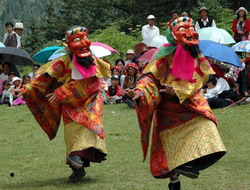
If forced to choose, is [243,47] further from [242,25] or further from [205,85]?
[242,25]

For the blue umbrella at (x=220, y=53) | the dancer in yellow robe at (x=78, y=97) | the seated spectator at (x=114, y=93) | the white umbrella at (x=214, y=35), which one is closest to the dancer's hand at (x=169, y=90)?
the dancer in yellow robe at (x=78, y=97)

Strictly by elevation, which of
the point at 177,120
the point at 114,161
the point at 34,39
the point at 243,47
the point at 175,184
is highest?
the point at 177,120

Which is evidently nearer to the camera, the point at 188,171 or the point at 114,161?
the point at 188,171

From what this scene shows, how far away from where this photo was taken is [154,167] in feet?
23.8

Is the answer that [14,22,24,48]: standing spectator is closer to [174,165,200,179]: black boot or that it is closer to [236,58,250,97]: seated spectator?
[236,58,250,97]: seated spectator

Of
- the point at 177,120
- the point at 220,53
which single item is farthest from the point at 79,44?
the point at 220,53

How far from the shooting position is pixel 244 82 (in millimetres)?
14016

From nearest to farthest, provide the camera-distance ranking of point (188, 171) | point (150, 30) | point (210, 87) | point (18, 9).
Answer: point (188, 171), point (210, 87), point (150, 30), point (18, 9)

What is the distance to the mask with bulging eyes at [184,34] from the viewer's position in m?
7.23

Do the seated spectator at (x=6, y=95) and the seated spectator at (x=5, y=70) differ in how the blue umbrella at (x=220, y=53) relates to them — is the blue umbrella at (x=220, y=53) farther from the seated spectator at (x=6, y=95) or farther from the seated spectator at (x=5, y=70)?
the seated spectator at (x=5, y=70)

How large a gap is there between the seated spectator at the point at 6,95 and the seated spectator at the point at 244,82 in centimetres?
536

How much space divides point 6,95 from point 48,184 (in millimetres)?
8265

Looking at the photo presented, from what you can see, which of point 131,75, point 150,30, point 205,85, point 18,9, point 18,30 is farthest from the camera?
point 18,9

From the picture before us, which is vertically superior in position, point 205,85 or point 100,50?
point 100,50
